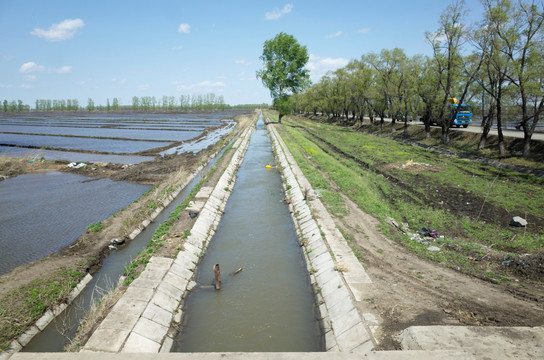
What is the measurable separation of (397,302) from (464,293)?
207 centimetres

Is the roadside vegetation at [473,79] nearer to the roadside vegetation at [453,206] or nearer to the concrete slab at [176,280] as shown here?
the roadside vegetation at [453,206]

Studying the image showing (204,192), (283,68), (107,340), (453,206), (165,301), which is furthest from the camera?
(283,68)

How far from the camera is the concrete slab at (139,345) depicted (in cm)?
729

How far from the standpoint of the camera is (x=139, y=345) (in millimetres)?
7492

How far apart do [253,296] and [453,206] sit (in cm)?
1239

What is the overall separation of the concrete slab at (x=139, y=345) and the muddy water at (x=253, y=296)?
0.69 meters

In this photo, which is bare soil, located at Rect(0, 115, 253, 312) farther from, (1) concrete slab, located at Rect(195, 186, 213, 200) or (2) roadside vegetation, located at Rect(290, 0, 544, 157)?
(2) roadside vegetation, located at Rect(290, 0, 544, 157)

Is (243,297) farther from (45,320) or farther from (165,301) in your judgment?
(45,320)

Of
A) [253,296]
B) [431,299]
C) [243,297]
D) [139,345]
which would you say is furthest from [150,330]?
[431,299]

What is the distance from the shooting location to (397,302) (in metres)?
8.56

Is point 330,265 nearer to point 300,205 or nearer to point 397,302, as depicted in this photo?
point 397,302

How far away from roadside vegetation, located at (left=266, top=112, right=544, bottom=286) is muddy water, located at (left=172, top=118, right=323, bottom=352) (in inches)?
154

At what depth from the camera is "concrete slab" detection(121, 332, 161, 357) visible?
7295 millimetres

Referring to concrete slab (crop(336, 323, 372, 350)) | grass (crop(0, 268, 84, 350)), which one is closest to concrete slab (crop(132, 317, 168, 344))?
grass (crop(0, 268, 84, 350))
